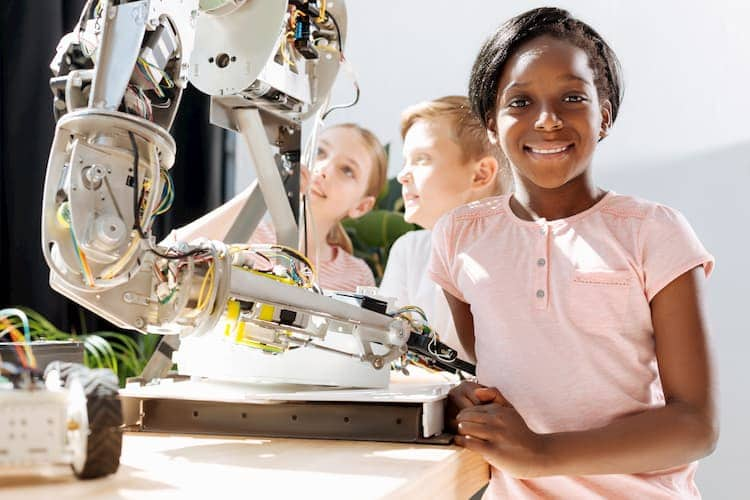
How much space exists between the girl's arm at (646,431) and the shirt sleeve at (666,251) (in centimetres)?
2

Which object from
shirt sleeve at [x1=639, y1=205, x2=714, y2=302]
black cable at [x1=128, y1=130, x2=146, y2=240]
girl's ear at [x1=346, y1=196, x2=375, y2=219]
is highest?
black cable at [x1=128, y1=130, x2=146, y2=240]

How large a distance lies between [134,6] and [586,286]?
1.90 ft

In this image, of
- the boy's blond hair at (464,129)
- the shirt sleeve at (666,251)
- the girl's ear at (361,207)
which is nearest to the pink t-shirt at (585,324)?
the shirt sleeve at (666,251)

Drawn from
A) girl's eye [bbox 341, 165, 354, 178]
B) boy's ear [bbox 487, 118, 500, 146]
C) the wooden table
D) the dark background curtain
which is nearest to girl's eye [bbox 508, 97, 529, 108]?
boy's ear [bbox 487, 118, 500, 146]

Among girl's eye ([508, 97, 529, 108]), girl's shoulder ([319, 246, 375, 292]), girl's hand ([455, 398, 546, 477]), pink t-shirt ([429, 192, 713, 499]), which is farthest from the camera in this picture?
girl's shoulder ([319, 246, 375, 292])

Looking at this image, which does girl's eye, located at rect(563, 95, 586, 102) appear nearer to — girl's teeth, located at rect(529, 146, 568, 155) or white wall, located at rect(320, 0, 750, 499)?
girl's teeth, located at rect(529, 146, 568, 155)

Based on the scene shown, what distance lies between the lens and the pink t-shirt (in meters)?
0.88

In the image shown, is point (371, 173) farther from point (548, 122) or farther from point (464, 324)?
point (548, 122)

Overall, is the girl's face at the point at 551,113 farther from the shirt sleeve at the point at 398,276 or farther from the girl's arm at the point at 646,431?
the shirt sleeve at the point at 398,276

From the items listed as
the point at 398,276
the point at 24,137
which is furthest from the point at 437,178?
the point at 24,137

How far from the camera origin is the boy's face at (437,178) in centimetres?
175

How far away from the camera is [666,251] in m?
0.87

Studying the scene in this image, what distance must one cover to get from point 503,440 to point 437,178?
1.04 m

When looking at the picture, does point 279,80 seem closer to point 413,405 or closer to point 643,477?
point 413,405
